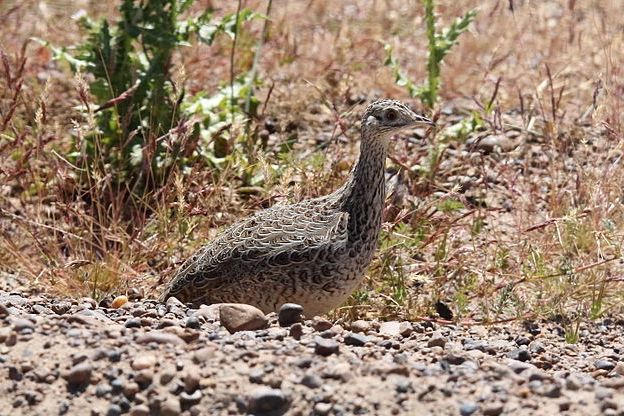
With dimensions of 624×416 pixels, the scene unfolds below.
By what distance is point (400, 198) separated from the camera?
23.0ft

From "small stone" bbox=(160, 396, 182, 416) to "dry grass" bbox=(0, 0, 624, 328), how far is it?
192 cm

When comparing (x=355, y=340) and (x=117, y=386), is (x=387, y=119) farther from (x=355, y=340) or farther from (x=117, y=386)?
(x=117, y=386)

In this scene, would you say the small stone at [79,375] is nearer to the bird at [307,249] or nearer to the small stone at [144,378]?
the small stone at [144,378]

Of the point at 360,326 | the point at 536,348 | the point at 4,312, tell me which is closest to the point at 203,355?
the point at 4,312

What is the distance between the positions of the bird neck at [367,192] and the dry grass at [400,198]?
40 cm

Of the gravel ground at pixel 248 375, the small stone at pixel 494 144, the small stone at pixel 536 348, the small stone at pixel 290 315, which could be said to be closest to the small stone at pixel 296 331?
the gravel ground at pixel 248 375

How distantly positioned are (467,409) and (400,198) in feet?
9.11

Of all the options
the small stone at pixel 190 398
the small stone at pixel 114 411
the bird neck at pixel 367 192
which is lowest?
the small stone at pixel 114 411

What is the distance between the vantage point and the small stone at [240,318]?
523 cm

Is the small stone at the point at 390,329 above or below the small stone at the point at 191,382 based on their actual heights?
below

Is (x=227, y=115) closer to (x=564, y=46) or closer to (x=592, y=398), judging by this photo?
(x=564, y=46)

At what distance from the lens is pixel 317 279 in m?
5.77

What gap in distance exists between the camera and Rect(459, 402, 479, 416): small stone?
432 centimetres

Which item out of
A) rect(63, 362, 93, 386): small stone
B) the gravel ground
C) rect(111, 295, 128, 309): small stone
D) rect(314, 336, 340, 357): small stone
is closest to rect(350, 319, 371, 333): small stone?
the gravel ground
